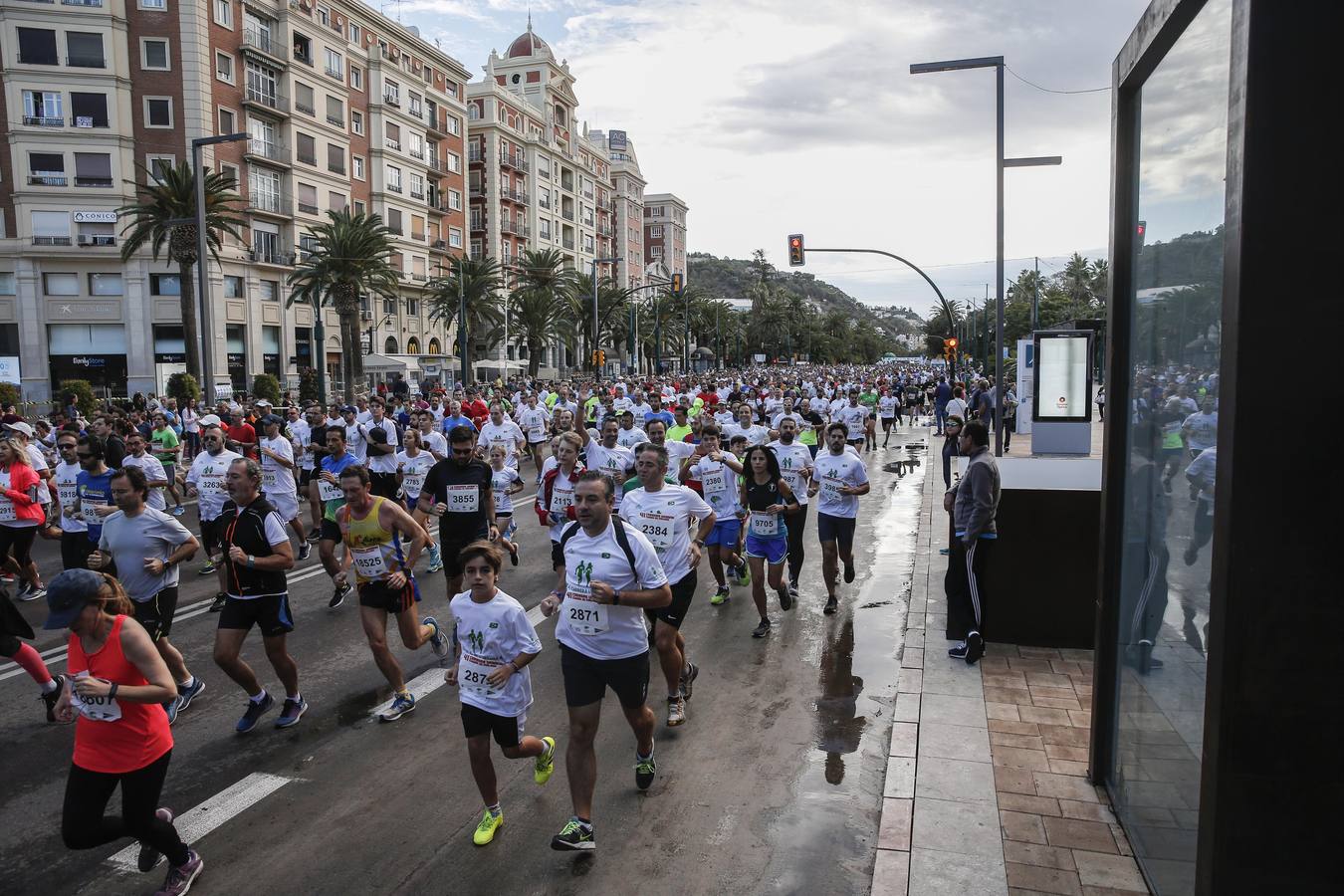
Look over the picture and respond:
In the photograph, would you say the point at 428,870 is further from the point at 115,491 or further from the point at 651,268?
the point at 651,268

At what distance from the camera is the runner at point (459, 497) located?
8.22 meters

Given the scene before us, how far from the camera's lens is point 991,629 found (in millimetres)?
8078

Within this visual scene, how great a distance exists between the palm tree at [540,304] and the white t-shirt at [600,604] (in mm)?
55055

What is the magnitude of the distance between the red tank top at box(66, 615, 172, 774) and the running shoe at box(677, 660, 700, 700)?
3.52m

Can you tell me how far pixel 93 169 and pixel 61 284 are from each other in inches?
216

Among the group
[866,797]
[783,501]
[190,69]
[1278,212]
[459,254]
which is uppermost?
[190,69]

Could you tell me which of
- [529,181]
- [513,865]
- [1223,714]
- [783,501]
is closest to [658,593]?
[513,865]

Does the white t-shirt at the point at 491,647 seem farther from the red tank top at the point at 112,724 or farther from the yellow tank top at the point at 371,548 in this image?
the yellow tank top at the point at 371,548

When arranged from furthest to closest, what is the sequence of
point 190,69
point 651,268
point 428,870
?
point 651,268 < point 190,69 < point 428,870

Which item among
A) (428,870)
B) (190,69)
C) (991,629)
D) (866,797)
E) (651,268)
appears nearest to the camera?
(428,870)

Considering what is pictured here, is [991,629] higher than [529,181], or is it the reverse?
[529,181]

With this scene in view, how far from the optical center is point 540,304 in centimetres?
5891

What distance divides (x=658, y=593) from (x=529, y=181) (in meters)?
78.1

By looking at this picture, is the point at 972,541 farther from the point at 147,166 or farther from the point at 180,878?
the point at 147,166
